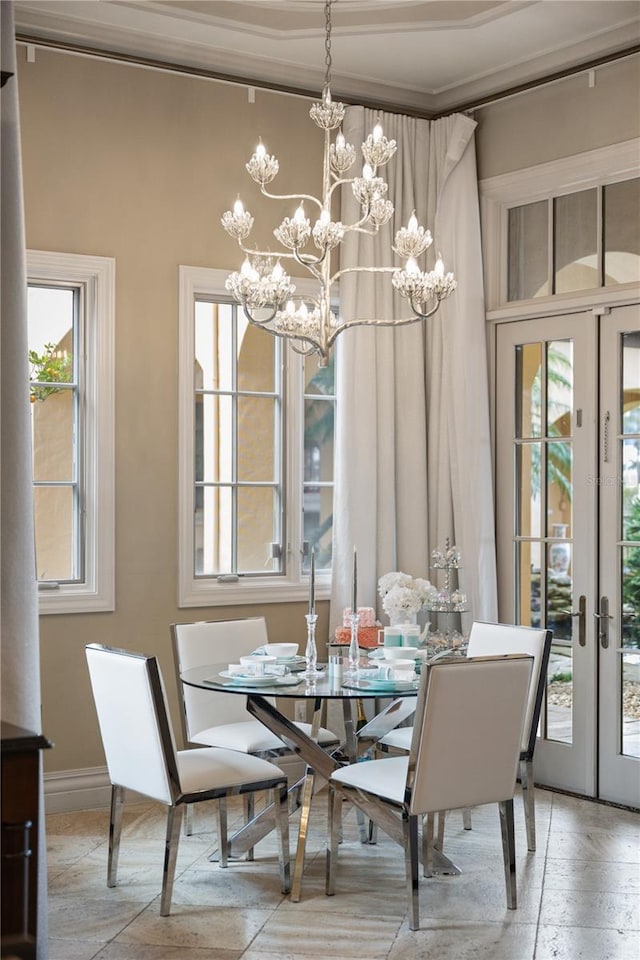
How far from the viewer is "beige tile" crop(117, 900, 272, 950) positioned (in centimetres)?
335

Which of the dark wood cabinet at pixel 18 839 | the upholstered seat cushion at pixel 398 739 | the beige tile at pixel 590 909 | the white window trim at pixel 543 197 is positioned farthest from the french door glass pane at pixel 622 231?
the dark wood cabinet at pixel 18 839

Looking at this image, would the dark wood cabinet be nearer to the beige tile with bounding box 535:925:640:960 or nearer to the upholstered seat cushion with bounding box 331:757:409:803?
the upholstered seat cushion with bounding box 331:757:409:803

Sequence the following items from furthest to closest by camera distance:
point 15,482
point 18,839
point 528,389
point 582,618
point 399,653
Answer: point 528,389, point 582,618, point 399,653, point 15,482, point 18,839

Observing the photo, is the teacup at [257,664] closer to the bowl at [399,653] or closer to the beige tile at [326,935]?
the bowl at [399,653]

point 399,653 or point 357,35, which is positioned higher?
point 357,35

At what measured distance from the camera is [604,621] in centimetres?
487

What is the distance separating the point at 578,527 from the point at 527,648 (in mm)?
886

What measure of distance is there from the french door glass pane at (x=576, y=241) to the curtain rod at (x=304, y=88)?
21.7 inches

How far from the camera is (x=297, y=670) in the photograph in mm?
4023

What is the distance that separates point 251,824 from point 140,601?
4.24 ft

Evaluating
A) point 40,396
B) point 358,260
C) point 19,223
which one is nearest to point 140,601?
point 40,396

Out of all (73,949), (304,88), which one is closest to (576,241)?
(304,88)

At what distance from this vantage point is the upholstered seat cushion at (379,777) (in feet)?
11.6

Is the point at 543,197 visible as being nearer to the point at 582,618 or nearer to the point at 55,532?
the point at 582,618
